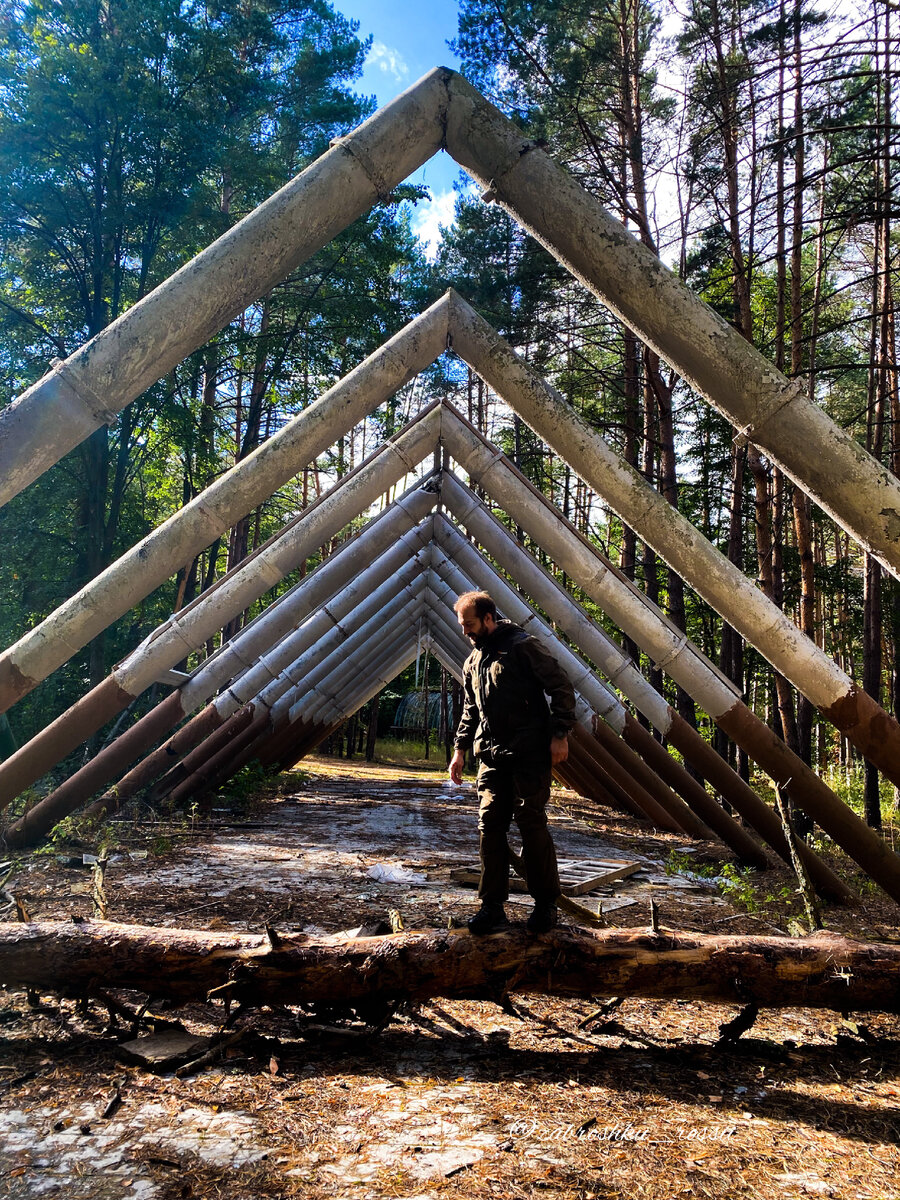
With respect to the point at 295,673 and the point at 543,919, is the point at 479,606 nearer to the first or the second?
the point at 543,919

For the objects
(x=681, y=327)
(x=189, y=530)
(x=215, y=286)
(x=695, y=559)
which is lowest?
(x=695, y=559)

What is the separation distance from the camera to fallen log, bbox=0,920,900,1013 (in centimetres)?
358

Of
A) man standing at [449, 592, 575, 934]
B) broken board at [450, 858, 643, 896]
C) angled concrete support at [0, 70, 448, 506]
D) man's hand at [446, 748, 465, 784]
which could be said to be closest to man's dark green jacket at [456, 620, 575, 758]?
man standing at [449, 592, 575, 934]

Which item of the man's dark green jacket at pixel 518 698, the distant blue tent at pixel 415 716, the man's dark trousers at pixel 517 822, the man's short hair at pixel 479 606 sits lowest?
the distant blue tent at pixel 415 716

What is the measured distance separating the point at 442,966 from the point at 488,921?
33 centimetres

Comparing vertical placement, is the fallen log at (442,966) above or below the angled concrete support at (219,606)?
below

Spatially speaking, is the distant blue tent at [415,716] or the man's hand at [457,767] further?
the distant blue tent at [415,716]

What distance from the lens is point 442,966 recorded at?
367 cm

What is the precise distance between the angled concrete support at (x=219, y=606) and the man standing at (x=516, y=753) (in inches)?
169

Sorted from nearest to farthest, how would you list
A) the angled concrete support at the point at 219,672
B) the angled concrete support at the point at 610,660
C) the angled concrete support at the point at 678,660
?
the angled concrete support at the point at 678,660, the angled concrete support at the point at 219,672, the angled concrete support at the point at 610,660

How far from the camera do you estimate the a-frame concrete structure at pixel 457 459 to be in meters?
3.95

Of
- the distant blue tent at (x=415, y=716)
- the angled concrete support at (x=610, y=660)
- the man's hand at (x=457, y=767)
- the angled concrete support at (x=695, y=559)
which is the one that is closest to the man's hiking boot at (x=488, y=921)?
the man's hand at (x=457, y=767)

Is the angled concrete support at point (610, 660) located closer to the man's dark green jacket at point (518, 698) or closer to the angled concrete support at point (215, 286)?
the man's dark green jacket at point (518, 698)

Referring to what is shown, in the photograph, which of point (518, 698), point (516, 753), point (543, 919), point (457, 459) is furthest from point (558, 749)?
point (457, 459)
